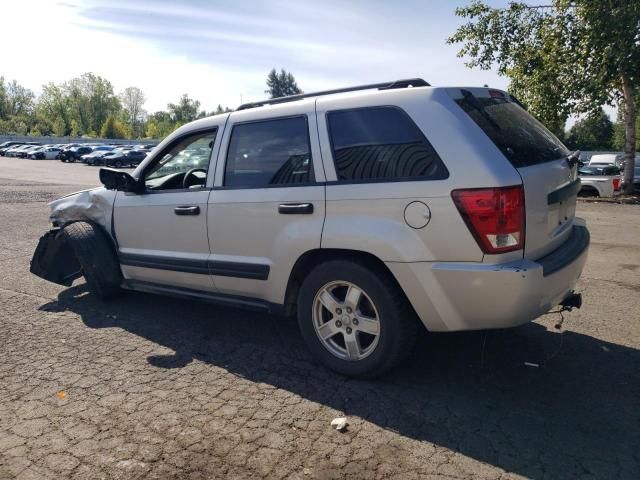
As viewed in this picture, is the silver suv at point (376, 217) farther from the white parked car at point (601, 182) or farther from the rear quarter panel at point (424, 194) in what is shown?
the white parked car at point (601, 182)

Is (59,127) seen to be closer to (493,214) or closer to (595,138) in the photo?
(595,138)

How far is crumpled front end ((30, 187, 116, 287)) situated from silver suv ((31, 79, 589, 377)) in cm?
91

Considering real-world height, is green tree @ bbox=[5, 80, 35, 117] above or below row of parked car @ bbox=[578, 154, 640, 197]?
above

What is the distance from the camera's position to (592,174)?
17.0 metres

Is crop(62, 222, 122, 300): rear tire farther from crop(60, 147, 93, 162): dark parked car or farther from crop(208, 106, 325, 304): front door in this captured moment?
crop(60, 147, 93, 162): dark parked car

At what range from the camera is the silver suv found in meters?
3.02

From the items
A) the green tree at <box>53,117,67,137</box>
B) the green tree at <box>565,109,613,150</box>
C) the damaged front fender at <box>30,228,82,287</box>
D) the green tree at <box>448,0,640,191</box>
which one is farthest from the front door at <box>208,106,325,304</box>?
the green tree at <box>53,117,67,137</box>

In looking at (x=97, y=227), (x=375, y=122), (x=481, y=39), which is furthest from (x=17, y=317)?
(x=481, y=39)

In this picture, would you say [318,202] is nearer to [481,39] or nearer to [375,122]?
[375,122]

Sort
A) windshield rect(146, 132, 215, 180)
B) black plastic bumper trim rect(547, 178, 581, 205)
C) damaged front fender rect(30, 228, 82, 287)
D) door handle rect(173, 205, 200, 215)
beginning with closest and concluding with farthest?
black plastic bumper trim rect(547, 178, 581, 205) < door handle rect(173, 205, 200, 215) < windshield rect(146, 132, 215, 180) < damaged front fender rect(30, 228, 82, 287)

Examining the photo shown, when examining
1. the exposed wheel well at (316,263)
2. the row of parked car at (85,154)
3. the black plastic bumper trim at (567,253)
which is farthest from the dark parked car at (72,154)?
the black plastic bumper trim at (567,253)

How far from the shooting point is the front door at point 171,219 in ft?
13.9

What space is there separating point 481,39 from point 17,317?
1825cm

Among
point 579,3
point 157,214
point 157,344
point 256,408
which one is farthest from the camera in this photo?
point 579,3
